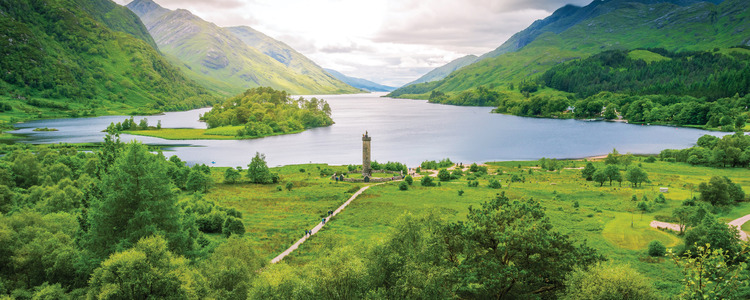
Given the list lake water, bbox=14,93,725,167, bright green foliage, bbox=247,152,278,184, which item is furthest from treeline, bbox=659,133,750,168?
bright green foliage, bbox=247,152,278,184

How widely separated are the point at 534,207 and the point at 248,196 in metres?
53.2

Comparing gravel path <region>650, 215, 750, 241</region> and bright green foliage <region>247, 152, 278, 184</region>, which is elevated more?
bright green foliage <region>247, 152, 278, 184</region>

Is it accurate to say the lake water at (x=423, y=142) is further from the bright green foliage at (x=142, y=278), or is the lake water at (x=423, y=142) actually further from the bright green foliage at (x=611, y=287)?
the bright green foliage at (x=611, y=287)

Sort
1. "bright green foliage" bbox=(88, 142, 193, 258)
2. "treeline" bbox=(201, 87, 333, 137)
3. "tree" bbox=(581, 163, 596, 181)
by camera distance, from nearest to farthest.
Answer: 1. "bright green foliage" bbox=(88, 142, 193, 258)
2. "tree" bbox=(581, 163, 596, 181)
3. "treeline" bbox=(201, 87, 333, 137)

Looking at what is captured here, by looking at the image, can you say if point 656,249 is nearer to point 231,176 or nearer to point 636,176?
point 636,176

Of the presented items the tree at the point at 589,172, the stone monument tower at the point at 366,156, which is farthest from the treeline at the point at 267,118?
the tree at the point at 589,172

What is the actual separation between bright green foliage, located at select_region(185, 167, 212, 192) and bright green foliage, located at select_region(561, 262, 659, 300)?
206 ft

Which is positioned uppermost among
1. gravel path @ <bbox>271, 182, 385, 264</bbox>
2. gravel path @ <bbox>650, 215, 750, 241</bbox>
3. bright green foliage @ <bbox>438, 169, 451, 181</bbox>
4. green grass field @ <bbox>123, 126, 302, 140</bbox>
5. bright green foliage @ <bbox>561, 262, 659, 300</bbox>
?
green grass field @ <bbox>123, 126, 302, 140</bbox>

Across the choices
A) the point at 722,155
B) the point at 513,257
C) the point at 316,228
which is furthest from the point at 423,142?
the point at 513,257

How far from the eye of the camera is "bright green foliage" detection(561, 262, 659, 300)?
19.8m

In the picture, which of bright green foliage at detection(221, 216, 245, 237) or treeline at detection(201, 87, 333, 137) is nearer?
bright green foliage at detection(221, 216, 245, 237)

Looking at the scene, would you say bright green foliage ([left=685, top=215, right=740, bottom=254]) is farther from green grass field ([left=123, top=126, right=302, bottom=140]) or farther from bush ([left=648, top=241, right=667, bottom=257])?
green grass field ([left=123, top=126, right=302, bottom=140])

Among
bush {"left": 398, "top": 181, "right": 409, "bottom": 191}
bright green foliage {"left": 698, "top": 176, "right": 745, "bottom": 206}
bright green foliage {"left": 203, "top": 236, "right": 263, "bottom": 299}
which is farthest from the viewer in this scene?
bush {"left": 398, "top": 181, "right": 409, "bottom": 191}

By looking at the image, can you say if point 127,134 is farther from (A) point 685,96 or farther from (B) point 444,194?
(A) point 685,96
